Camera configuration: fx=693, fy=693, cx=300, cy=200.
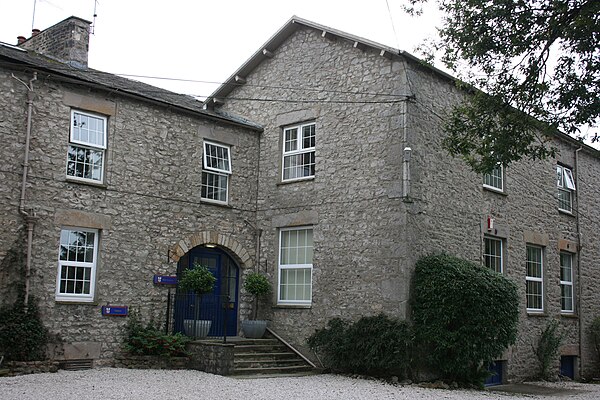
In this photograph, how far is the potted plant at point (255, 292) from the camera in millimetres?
16094

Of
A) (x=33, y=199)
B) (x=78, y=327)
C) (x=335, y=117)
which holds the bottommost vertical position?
(x=78, y=327)

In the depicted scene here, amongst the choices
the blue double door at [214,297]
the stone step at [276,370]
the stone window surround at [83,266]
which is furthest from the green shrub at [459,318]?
the stone window surround at [83,266]

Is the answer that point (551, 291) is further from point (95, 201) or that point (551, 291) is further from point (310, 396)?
point (95, 201)

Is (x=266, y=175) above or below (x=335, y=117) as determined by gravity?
below

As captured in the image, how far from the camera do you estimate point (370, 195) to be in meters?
15.2

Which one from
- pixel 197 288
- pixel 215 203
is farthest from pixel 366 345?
pixel 215 203

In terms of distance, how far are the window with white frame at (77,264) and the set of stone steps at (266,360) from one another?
334 cm

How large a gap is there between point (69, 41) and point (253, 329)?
8290 millimetres

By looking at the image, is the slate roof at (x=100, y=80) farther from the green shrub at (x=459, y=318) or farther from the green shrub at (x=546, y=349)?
the green shrub at (x=546, y=349)

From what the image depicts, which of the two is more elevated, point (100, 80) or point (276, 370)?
point (100, 80)

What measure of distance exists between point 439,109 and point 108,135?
7.44 metres

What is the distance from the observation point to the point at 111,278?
47.3 feet

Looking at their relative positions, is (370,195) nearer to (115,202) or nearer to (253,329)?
(253,329)

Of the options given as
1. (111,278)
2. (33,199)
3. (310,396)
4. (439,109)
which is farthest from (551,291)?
(33,199)
